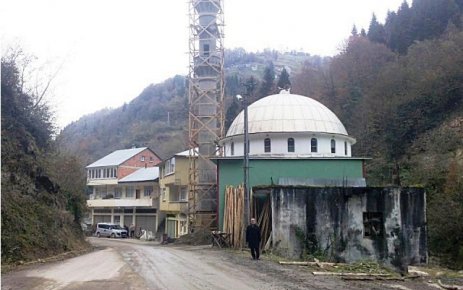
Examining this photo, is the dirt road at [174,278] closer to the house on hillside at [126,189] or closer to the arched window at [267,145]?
the arched window at [267,145]

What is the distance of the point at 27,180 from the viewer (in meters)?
21.7

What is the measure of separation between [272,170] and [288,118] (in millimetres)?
6162

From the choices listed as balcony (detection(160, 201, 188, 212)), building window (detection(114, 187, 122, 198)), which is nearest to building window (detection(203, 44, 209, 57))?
balcony (detection(160, 201, 188, 212))

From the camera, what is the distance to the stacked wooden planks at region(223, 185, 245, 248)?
25.9 metres

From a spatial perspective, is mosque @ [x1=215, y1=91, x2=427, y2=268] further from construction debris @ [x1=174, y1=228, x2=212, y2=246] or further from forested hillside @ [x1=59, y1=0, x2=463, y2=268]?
construction debris @ [x1=174, y1=228, x2=212, y2=246]

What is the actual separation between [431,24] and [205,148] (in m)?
34.2

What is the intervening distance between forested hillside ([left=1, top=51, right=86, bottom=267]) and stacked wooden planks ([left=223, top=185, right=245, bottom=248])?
782 cm

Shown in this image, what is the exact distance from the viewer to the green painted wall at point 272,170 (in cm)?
3219

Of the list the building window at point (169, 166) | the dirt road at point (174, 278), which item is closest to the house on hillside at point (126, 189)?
the building window at point (169, 166)

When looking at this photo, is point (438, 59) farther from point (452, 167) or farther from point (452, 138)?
point (452, 167)

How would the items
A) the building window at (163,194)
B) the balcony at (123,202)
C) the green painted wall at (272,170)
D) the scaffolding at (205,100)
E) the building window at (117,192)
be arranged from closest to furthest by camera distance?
the green painted wall at (272,170)
the scaffolding at (205,100)
the building window at (163,194)
the balcony at (123,202)
the building window at (117,192)

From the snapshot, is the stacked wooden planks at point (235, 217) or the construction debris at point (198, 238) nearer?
the stacked wooden planks at point (235, 217)

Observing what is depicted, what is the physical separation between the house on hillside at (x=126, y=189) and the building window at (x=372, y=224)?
35672 millimetres

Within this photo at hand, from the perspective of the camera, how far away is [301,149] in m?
36.5
